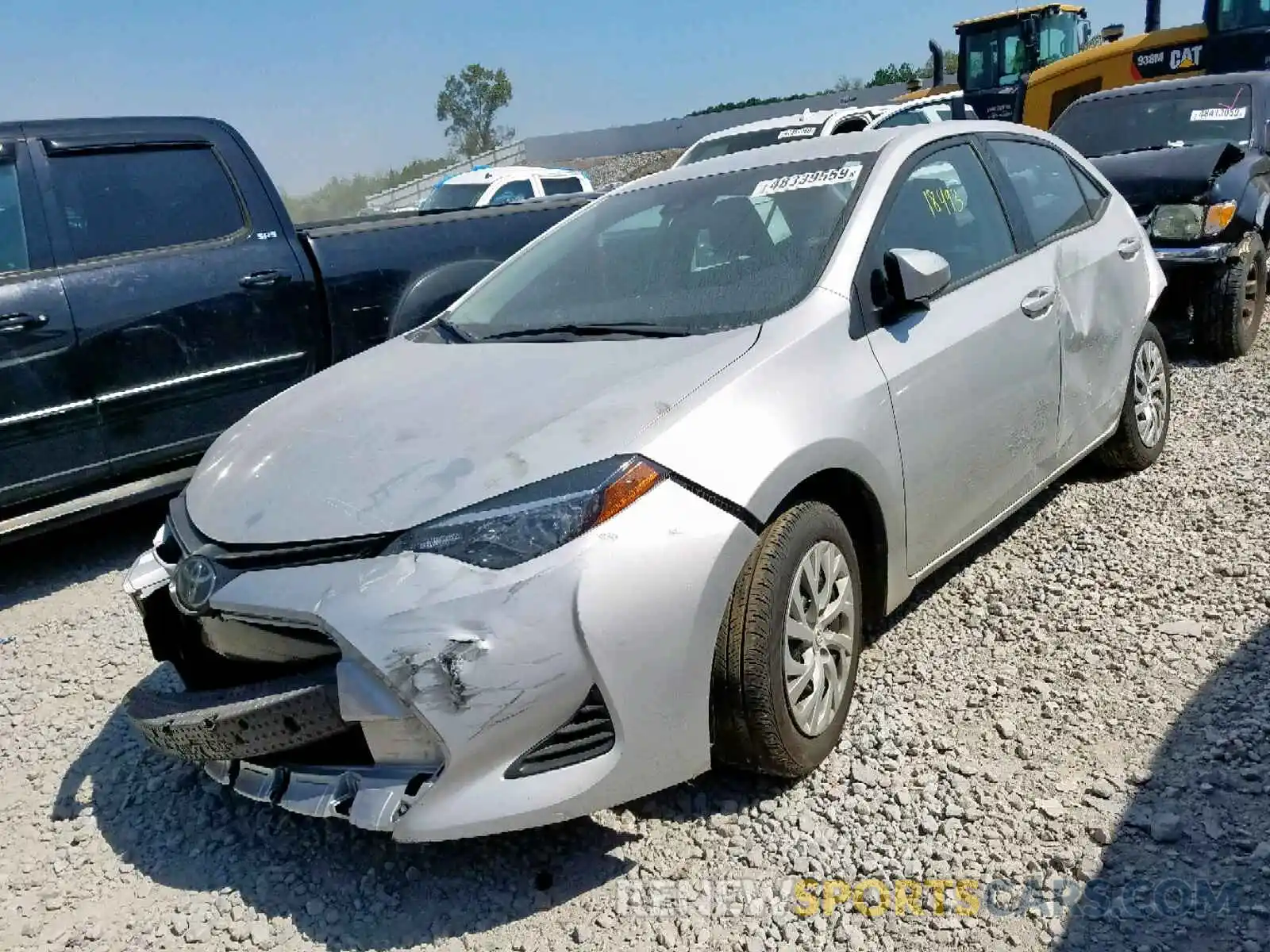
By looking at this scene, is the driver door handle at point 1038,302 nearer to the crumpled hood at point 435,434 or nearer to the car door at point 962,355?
the car door at point 962,355

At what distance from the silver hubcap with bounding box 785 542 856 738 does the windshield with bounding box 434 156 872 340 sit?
2.36ft

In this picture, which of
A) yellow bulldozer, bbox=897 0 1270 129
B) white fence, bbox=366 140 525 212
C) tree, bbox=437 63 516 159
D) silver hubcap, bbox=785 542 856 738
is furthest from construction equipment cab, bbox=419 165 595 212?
tree, bbox=437 63 516 159

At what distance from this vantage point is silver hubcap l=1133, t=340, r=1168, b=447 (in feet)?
14.8

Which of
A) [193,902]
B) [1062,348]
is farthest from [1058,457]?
[193,902]

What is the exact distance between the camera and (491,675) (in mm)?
2230

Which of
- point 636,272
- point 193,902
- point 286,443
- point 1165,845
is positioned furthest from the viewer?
point 636,272

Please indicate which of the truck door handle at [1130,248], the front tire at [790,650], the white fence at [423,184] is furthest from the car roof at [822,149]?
the white fence at [423,184]

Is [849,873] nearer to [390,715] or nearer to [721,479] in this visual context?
[721,479]

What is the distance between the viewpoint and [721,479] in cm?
244

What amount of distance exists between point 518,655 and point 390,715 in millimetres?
308

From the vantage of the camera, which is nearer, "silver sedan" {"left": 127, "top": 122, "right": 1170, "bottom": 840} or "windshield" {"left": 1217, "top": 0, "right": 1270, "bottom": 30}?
"silver sedan" {"left": 127, "top": 122, "right": 1170, "bottom": 840}

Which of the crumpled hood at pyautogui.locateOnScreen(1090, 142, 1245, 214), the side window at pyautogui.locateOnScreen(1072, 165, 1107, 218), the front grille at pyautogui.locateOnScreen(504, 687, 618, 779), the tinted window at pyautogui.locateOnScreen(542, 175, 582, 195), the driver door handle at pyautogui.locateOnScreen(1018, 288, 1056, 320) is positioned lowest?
the tinted window at pyautogui.locateOnScreen(542, 175, 582, 195)

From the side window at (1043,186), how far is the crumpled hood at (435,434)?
1743 millimetres

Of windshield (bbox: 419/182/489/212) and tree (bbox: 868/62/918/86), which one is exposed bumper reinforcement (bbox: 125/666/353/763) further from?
tree (bbox: 868/62/918/86)
